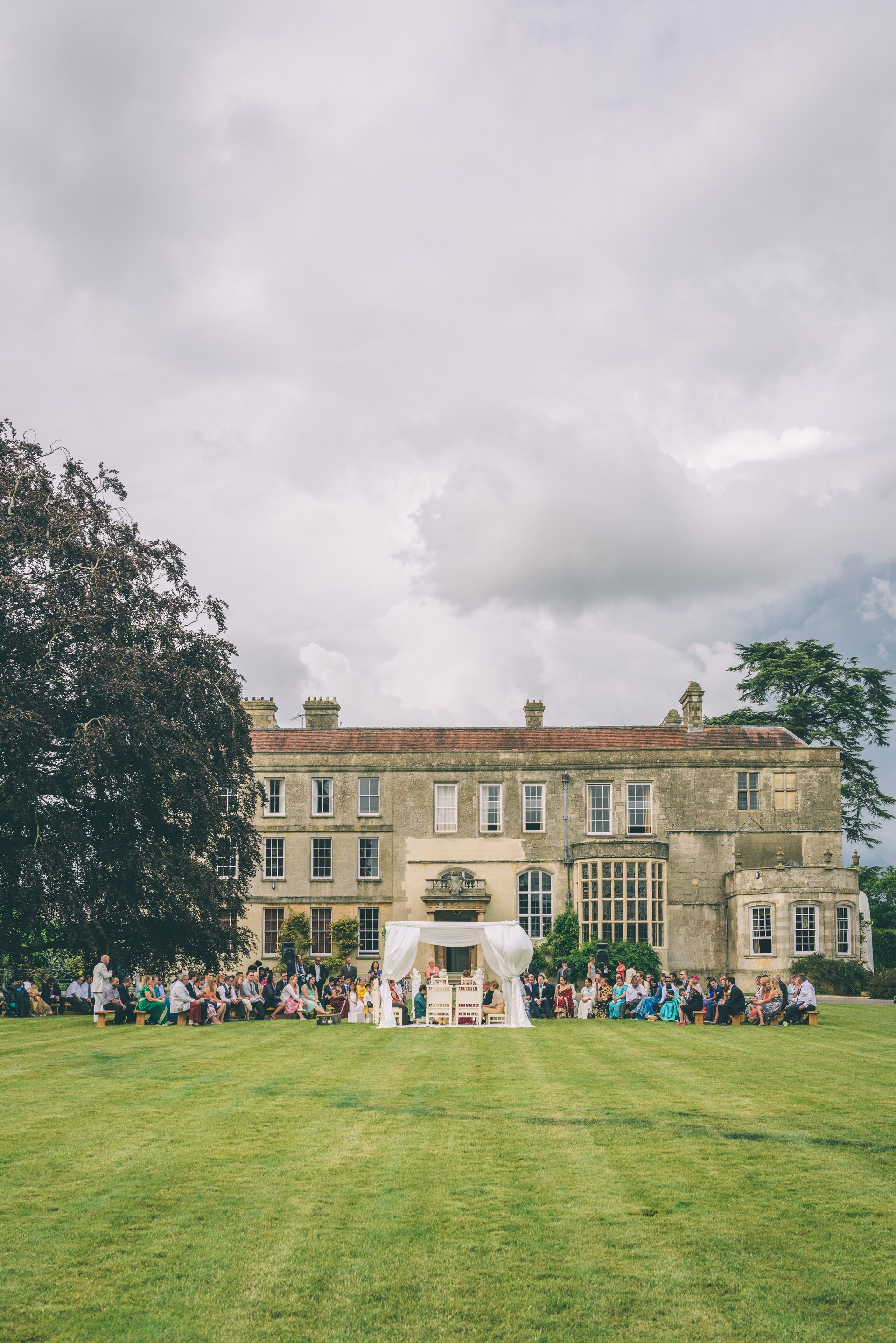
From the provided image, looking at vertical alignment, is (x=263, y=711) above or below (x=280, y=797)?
above

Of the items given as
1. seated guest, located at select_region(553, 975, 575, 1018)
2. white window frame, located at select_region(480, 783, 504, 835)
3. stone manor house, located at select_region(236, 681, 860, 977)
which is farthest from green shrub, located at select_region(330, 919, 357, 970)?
seated guest, located at select_region(553, 975, 575, 1018)

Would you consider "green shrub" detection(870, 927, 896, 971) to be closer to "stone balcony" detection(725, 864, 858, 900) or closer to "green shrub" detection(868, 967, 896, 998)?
"stone balcony" detection(725, 864, 858, 900)

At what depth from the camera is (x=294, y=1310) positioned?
21.4ft

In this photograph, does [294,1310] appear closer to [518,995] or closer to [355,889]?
[518,995]

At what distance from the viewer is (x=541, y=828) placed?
147 ft

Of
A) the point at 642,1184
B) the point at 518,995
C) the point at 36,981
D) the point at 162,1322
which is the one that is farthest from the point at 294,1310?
the point at 36,981

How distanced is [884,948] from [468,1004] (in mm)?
30118

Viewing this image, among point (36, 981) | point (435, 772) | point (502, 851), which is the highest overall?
point (435, 772)

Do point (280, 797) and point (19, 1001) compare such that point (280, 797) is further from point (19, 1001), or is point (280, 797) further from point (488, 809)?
point (19, 1001)

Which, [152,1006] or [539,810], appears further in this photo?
[539,810]

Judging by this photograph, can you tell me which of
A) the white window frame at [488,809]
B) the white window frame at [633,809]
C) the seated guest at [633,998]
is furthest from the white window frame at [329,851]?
the seated guest at [633,998]

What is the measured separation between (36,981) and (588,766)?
868 inches

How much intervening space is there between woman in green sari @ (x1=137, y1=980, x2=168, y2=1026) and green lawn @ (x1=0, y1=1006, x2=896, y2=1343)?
9.33 metres

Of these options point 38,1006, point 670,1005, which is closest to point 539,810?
point 670,1005
